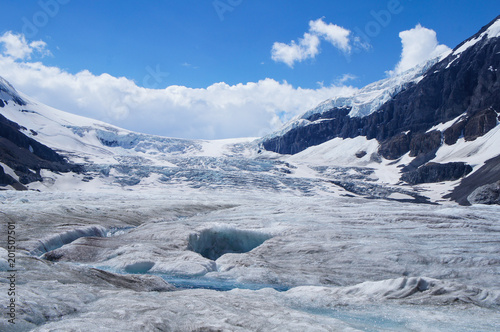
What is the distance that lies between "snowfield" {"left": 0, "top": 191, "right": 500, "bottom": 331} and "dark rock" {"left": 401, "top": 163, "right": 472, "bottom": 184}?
4023 inches

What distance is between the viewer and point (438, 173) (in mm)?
133375

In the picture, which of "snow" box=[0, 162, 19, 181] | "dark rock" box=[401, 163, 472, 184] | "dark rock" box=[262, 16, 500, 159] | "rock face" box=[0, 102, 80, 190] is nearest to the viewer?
"snow" box=[0, 162, 19, 181]

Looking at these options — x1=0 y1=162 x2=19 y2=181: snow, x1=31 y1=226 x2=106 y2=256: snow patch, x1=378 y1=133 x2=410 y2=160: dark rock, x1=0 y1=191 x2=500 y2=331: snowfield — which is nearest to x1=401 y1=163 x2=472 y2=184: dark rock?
x1=378 y1=133 x2=410 y2=160: dark rock

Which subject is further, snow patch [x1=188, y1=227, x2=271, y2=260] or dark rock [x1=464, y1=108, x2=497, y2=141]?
dark rock [x1=464, y1=108, x2=497, y2=141]

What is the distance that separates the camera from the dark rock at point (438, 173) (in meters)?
127

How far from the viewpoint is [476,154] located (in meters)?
136

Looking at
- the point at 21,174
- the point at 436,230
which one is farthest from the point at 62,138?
the point at 436,230

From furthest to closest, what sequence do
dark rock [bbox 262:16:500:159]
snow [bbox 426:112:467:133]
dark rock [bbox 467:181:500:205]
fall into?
snow [bbox 426:112:467:133] → dark rock [bbox 262:16:500:159] → dark rock [bbox 467:181:500:205]

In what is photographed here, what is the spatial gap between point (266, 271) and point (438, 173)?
13036 cm

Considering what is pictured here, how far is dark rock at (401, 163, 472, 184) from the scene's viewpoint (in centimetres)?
12675

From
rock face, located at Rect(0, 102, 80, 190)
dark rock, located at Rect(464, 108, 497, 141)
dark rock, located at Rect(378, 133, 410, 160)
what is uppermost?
dark rock, located at Rect(464, 108, 497, 141)

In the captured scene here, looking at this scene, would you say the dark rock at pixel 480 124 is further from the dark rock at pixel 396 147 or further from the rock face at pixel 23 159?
the rock face at pixel 23 159

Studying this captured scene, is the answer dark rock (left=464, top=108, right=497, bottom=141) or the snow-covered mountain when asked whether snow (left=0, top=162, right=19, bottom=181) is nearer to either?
the snow-covered mountain

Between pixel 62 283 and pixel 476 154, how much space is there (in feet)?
498
